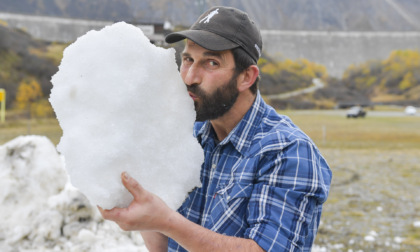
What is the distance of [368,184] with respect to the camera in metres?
6.59

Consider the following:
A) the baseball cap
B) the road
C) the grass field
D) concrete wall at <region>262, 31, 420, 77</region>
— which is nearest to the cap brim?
the baseball cap

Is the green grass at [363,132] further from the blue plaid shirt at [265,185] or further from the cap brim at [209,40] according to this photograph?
the cap brim at [209,40]

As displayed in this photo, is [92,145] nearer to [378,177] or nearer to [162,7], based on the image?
[378,177]

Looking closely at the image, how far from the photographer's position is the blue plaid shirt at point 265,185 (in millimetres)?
991

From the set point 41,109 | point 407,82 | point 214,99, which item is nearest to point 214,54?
point 214,99

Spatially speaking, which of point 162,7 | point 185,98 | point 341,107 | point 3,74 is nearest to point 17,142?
point 185,98

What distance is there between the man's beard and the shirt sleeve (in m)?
0.20

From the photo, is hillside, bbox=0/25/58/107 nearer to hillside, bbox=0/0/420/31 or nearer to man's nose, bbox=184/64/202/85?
man's nose, bbox=184/64/202/85

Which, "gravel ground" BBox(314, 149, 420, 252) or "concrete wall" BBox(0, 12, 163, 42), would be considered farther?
"concrete wall" BBox(0, 12, 163, 42)

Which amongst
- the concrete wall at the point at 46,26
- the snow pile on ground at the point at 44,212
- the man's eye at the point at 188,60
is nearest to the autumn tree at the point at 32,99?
the concrete wall at the point at 46,26

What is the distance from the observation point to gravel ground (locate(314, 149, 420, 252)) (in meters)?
3.82

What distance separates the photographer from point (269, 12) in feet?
121

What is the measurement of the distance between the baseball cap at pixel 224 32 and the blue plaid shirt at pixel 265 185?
210mm

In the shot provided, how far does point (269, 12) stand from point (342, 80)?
11.9 meters
